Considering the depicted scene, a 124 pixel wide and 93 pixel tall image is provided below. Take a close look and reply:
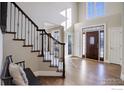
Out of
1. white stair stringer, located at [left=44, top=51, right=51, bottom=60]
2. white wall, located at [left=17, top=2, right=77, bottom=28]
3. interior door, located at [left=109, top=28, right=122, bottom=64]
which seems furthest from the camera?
interior door, located at [left=109, top=28, right=122, bottom=64]

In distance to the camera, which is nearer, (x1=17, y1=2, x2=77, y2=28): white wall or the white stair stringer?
(x1=17, y1=2, x2=77, y2=28): white wall

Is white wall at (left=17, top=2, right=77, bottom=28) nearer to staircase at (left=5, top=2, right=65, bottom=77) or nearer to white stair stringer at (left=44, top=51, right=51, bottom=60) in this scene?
staircase at (left=5, top=2, right=65, bottom=77)

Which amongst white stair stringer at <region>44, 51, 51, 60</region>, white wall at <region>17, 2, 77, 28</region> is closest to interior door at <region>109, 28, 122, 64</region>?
white wall at <region>17, 2, 77, 28</region>

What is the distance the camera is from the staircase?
2.92 metres

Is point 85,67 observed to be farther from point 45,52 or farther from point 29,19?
point 29,19

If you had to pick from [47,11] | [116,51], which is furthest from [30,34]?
[116,51]

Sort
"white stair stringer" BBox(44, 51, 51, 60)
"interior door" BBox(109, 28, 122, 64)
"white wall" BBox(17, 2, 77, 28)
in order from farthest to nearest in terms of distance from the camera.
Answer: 1. "interior door" BBox(109, 28, 122, 64)
2. "white stair stringer" BBox(44, 51, 51, 60)
3. "white wall" BBox(17, 2, 77, 28)

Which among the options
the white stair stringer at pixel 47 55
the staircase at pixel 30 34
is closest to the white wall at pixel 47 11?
the staircase at pixel 30 34

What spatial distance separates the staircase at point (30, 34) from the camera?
2.92 metres

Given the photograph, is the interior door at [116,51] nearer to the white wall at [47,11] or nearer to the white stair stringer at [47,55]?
the white wall at [47,11]

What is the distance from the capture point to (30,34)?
3.10m

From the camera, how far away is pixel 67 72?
11.8 ft
